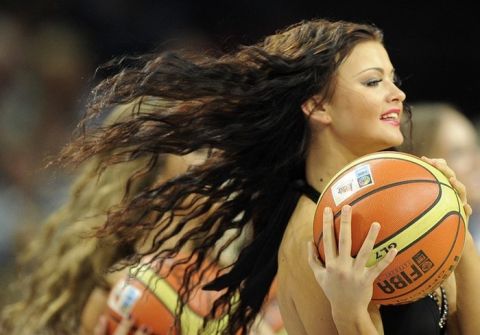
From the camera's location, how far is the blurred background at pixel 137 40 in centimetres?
669

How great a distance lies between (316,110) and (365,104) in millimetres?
191

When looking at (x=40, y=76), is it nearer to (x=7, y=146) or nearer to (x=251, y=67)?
(x=7, y=146)

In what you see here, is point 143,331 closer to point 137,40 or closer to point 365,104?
point 365,104

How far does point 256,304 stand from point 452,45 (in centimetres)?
404

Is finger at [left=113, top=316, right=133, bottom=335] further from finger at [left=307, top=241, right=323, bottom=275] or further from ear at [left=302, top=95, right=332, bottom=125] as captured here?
finger at [left=307, top=241, right=323, bottom=275]

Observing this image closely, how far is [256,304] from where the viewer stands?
11.3 ft

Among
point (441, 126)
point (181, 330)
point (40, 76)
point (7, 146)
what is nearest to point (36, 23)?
point (40, 76)

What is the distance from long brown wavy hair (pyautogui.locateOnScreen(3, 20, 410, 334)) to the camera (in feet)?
10.6

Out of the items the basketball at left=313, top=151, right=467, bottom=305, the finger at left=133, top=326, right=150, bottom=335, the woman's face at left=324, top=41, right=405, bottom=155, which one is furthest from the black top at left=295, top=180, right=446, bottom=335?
the finger at left=133, top=326, right=150, bottom=335

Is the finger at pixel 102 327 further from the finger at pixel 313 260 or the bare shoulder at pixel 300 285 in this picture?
the finger at pixel 313 260

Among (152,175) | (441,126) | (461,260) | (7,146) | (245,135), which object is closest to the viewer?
(461,260)

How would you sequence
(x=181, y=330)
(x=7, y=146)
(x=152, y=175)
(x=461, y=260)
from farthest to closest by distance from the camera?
(x=7, y=146) → (x=152, y=175) → (x=181, y=330) → (x=461, y=260)

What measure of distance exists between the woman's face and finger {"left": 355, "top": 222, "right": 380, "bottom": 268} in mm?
524

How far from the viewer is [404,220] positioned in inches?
106
